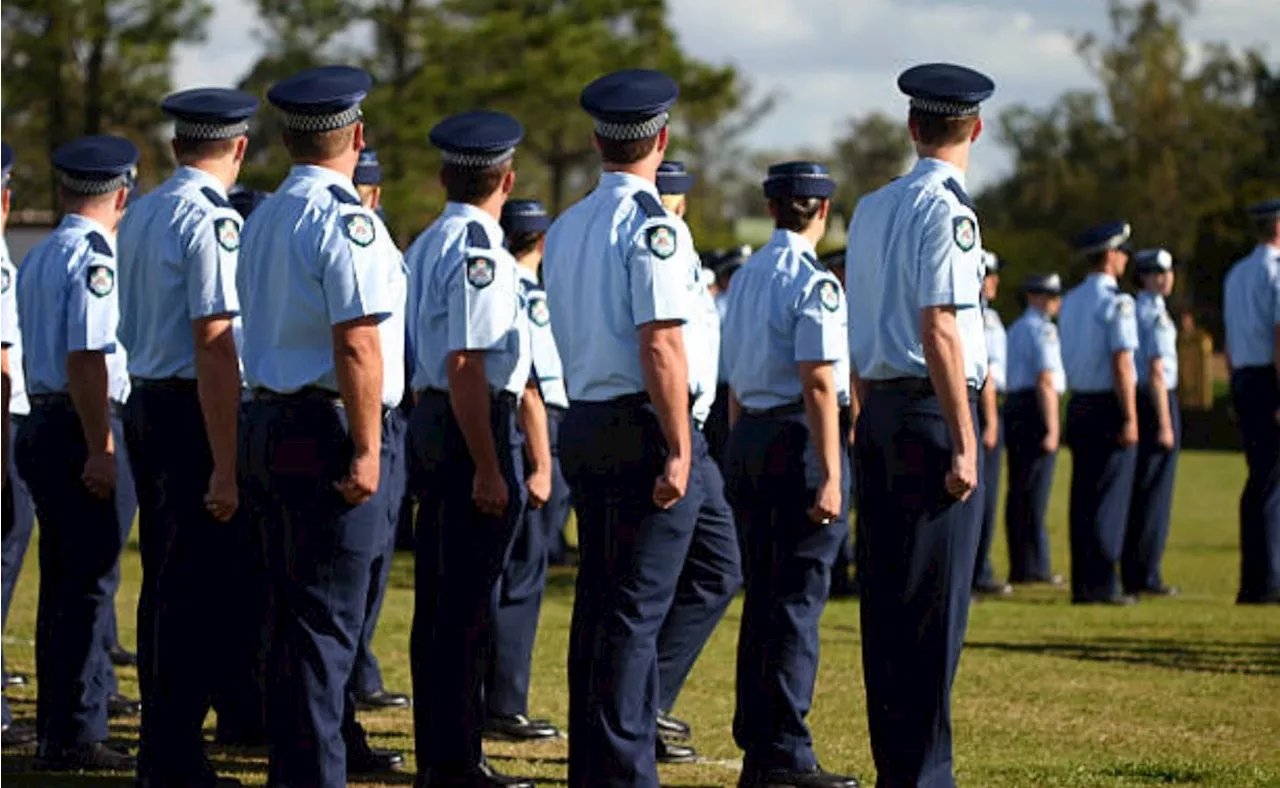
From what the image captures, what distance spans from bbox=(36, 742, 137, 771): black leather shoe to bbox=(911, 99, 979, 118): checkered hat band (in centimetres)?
384

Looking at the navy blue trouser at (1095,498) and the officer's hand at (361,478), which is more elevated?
the officer's hand at (361,478)

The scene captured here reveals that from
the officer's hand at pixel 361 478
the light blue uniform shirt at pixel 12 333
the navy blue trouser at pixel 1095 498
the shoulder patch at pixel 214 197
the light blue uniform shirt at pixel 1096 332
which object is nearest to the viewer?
the officer's hand at pixel 361 478

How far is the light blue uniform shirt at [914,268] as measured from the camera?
7719 millimetres

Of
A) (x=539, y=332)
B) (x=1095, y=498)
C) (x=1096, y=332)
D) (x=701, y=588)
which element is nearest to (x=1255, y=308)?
(x=1096, y=332)

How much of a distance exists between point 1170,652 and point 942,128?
253 inches

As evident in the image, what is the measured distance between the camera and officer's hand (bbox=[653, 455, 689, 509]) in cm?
777

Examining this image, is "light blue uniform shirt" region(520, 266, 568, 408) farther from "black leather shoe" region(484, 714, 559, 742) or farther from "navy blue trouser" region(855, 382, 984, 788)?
"navy blue trouser" region(855, 382, 984, 788)

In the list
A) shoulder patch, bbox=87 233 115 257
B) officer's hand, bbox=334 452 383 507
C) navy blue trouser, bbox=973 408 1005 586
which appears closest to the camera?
officer's hand, bbox=334 452 383 507

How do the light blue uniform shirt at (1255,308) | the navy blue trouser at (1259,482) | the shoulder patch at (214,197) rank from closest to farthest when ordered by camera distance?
the shoulder patch at (214,197) < the light blue uniform shirt at (1255,308) < the navy blue trouser at (1259,482)

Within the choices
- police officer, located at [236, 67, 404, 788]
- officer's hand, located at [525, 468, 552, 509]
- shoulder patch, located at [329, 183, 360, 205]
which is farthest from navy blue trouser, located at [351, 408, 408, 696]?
shoulder patch, located at [329, 183, 360, 205]

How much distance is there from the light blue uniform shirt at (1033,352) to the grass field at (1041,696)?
1536mm

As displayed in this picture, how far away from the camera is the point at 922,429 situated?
777 centimetres

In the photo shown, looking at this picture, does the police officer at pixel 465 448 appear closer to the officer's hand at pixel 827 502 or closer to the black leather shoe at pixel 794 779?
the black leather shoe at pixel 794 779

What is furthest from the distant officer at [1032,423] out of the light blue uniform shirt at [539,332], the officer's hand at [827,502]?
the officer's hand at [827,502]
